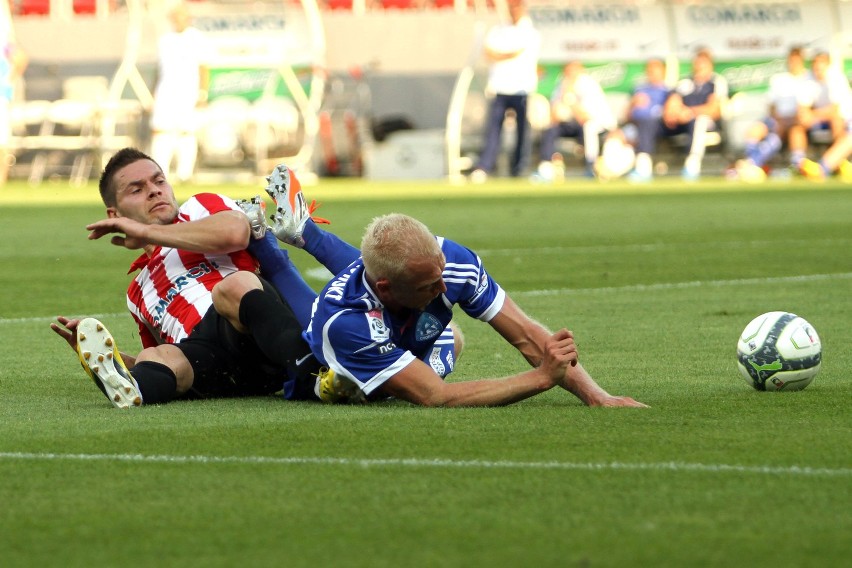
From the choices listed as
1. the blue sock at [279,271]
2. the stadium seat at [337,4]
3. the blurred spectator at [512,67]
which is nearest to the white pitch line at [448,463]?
the blue sock at [279,271]

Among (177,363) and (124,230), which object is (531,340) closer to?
(177,363)

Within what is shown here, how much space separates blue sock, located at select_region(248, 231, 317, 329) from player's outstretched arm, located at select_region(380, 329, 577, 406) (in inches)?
41.6

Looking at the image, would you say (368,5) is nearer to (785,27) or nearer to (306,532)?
(785,27)

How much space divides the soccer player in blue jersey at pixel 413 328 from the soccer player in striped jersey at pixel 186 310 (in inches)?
15.3

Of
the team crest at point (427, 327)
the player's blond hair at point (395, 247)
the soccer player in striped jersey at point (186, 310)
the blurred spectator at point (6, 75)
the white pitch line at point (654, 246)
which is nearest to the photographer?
the player's blond hair at point (395, 247)

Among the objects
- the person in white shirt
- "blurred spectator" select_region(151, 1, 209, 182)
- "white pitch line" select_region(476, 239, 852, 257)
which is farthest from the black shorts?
the person in white shirt

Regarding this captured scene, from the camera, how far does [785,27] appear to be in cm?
2777

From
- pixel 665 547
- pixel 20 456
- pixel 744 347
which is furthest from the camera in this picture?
pixel 744 347

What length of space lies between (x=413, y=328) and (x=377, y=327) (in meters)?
0.22

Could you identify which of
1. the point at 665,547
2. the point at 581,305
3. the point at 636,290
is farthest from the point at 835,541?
the point at 636,290

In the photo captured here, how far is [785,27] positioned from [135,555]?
2535cm

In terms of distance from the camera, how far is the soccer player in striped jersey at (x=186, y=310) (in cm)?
616

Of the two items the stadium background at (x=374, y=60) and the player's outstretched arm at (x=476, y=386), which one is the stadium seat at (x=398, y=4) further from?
the player's outstretched arm at (x=476, y=386)

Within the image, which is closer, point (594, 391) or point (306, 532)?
point (306, 532)
